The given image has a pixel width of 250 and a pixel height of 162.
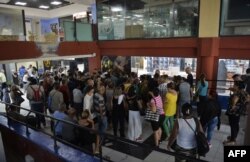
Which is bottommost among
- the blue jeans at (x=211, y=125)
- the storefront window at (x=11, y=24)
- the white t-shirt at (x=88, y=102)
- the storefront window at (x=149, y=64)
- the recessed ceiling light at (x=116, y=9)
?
the blue jeans at (x=211, y=125)

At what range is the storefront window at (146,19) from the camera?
853cm

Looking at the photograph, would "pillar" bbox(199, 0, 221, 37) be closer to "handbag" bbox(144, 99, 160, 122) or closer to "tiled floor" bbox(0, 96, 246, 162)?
"tiled floor" bbox(0, 96, 246, 162)

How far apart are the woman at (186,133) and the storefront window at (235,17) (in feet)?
18.5

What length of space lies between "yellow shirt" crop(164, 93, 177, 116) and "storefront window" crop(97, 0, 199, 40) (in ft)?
14.0

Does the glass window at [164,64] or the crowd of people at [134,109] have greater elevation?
the glass window at [164,64]

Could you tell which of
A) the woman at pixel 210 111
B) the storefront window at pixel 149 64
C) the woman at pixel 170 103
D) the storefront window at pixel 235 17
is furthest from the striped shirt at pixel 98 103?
Answer: the storefront window at pixel 235 17

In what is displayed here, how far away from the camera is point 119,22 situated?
431 inches

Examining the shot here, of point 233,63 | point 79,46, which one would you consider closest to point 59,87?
point 79,46

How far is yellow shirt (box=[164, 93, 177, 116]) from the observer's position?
198 inches

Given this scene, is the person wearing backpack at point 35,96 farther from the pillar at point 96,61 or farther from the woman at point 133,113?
the pillar at point 96,61

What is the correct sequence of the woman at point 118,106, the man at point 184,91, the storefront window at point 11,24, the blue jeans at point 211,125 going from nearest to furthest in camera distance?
the blue jeans at point 211,125 → the woman at point 118,106 → the man at point 184,91 → the storefront window at point 11,24

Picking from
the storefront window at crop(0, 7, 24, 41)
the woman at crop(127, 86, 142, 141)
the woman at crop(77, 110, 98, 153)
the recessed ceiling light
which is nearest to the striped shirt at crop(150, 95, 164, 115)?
the woman at crop(127, 86, 142, 141)

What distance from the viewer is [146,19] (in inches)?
389

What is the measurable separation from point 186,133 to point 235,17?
6.30 metres
